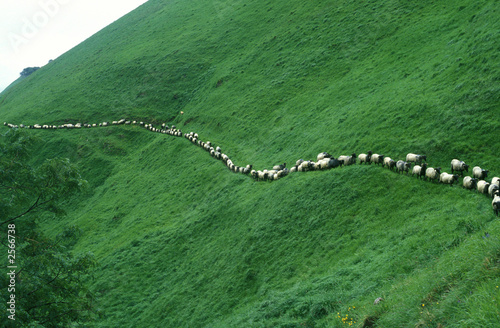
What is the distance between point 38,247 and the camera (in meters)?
14.3

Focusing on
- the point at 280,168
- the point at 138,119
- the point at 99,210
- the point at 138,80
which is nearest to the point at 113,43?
the point at 138,80

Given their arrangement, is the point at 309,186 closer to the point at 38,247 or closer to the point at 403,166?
the point at 403,166

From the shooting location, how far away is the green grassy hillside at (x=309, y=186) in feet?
45.0

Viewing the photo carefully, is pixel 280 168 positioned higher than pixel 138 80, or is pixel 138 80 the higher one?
pixel 138 80

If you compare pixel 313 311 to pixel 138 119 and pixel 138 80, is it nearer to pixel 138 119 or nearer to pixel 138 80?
pixel 138 119

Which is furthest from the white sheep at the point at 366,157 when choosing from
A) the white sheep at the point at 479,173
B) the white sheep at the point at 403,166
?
the white sheep at the point at 479,173

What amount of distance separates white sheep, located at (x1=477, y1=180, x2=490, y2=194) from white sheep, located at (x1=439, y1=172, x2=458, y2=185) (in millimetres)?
1479

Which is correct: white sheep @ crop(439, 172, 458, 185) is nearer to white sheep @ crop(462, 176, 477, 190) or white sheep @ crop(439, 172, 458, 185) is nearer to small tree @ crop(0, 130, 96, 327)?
white sheep @ crop(462, 176, 477, 190)

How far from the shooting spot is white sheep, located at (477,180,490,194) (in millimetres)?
16344

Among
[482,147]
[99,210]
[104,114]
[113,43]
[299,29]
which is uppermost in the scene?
[113,43]

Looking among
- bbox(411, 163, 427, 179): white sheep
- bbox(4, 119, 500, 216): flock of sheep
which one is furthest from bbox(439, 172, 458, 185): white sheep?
bbox(411, 163, 427, 179): white sheep

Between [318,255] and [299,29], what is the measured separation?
46.8 meters

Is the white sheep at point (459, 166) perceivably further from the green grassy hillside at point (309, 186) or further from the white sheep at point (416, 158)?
the white sheep at point (416, 158)

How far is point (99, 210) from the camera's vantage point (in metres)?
42.8
